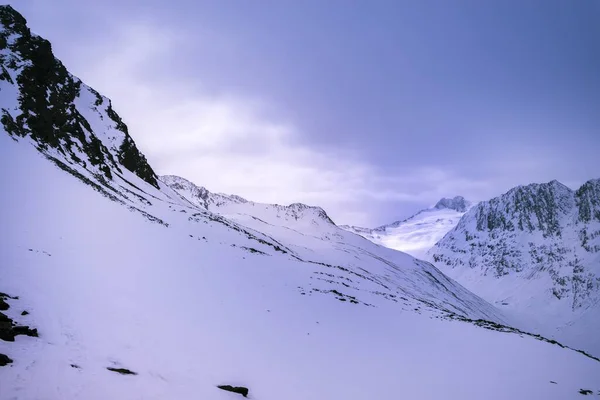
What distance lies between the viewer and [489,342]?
879 inches

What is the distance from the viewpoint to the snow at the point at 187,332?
9.28 meters

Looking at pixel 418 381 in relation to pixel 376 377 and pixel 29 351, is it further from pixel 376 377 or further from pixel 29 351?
pixel 29 351

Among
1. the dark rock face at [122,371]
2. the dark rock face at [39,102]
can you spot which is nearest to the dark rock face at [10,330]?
the dark rock face at [122,371]

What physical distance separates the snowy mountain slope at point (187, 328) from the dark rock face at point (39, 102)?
5.32 m

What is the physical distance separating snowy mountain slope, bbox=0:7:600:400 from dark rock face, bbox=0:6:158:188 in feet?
17.5

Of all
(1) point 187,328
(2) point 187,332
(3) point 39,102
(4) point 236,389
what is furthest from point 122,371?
(3) point 39,102

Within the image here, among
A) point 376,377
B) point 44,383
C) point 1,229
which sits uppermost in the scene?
point 1,229

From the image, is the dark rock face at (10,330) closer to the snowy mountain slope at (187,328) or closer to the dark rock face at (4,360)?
the snowy mountain slope at (187,328)

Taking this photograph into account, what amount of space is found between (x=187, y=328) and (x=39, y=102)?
44581 mm

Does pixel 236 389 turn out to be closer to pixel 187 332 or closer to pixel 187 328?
pixel 187 332

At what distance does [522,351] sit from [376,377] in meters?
12.3

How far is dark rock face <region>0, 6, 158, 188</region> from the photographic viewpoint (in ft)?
117

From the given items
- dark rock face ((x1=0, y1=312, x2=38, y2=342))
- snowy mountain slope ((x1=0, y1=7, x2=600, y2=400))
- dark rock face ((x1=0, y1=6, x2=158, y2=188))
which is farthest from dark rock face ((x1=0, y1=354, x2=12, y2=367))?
dark rock face ((x1=0, y1=6, x2=158, y2=188))

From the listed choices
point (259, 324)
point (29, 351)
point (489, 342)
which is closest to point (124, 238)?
point (259, 324)
